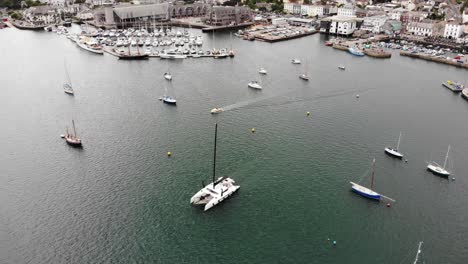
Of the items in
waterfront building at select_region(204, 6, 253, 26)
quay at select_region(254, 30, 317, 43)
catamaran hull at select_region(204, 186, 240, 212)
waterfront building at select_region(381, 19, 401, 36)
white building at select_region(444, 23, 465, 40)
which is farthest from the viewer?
waterfront building at select_region(204, 6, 253, 26)

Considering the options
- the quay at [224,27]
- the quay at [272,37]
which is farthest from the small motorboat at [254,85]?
the quay at [224,27]

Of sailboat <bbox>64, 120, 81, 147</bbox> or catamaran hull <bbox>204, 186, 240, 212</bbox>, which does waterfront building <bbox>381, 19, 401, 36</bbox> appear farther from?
sailboat <bbox>64, 120, 81, 147</bbox>

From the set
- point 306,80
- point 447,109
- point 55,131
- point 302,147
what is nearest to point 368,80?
point 306,80

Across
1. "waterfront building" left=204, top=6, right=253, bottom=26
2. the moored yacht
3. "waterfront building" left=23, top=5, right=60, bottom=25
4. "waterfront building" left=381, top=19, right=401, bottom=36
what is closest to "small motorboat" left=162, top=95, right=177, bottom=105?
the moored yacht

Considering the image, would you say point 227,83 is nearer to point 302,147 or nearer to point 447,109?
point 302,147

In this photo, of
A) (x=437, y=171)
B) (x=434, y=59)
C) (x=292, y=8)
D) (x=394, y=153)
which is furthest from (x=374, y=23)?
(x=437, y=171)

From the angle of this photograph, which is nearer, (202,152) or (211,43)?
(202,152)

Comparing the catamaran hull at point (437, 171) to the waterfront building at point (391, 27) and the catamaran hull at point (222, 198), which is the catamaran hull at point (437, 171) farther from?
the waterfront building at point (391, 27)
